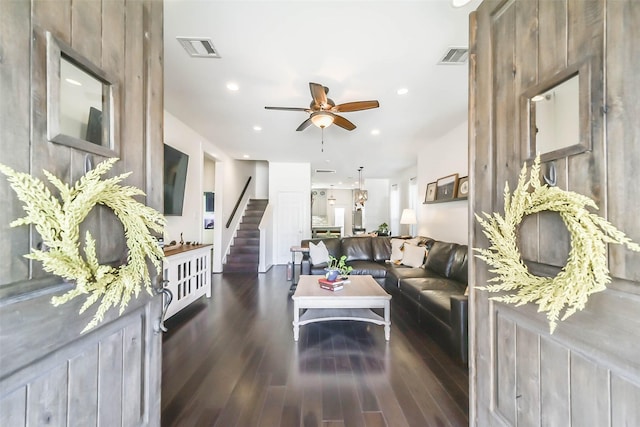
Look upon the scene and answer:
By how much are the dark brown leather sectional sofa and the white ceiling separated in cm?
214

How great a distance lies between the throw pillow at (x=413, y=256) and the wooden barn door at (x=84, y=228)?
3.87 meters

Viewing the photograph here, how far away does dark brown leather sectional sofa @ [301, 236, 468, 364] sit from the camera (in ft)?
7.47

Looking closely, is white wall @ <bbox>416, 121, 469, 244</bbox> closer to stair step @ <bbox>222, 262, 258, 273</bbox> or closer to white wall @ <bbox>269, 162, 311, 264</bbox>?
white wall @ <bbox>269, 162, 311, 264</bbox>

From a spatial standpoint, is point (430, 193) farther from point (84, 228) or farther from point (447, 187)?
point (84, 228)

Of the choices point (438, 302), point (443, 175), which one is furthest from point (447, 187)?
point (438, 302)

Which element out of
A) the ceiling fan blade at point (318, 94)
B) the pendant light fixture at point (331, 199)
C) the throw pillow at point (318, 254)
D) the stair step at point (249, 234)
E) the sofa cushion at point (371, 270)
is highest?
the ceiling fan blade at point (318, 94)

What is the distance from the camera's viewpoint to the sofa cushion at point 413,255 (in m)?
4.22

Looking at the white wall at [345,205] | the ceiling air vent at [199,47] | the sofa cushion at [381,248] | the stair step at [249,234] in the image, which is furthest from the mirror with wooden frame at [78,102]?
the white wall at [345,205]

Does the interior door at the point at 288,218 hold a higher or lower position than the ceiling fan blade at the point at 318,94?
lower

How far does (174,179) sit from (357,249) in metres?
3.44

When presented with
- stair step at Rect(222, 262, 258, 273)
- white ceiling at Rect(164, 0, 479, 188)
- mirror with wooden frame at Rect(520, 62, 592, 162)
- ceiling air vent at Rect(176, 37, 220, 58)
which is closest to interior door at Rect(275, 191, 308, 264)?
stair step at Rect(222, 262, 258, 273)

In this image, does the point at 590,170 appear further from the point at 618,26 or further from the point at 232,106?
the point at 232,106

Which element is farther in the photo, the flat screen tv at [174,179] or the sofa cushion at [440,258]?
the sofa cushion at [440,258]

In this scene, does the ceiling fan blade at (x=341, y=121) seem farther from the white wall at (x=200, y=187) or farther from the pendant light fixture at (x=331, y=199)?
the pendant light fixture at (x=331, y=199)
